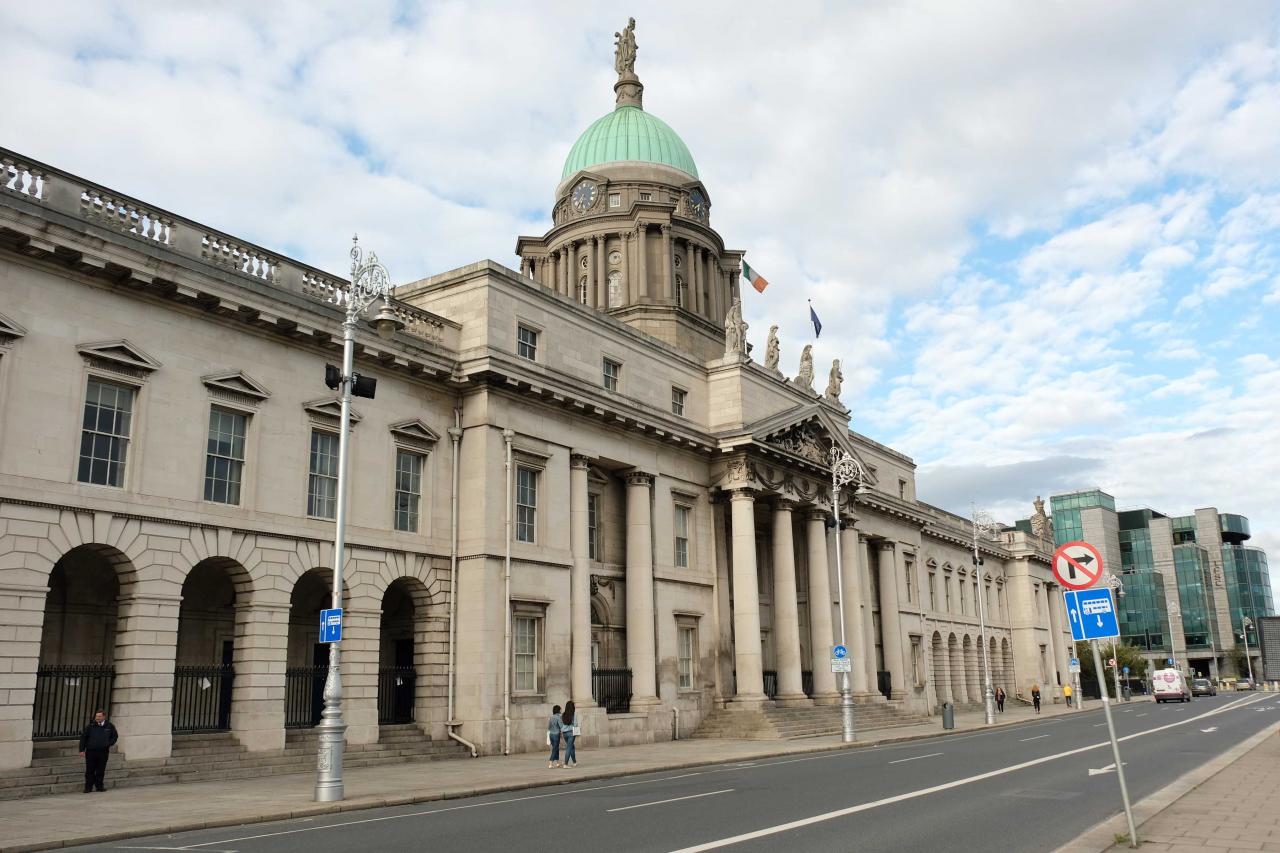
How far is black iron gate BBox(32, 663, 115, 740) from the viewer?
2191cm

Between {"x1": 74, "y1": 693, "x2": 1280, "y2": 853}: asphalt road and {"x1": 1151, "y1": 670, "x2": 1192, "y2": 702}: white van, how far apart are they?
2140 inches

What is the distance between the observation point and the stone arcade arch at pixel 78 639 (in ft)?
72.6

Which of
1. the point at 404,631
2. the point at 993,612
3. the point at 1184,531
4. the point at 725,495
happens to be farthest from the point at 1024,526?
the point at 404,631

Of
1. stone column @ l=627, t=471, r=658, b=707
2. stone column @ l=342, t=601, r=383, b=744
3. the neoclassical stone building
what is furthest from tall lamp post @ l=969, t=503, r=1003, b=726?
stone column @ l=342, t=601, r=383, b=744

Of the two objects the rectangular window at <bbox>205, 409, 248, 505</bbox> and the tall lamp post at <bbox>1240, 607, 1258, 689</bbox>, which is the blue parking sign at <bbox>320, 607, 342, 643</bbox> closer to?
the rectangular window at <bbox>205, 409, 248, 505</bbox>

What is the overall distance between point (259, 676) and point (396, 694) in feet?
19.1

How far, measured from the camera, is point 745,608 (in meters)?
39.8

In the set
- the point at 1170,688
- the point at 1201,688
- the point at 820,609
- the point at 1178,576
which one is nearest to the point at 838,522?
the point at 820,609

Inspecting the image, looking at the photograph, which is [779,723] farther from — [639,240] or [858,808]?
[639,240]

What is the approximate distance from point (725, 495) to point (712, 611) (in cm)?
456

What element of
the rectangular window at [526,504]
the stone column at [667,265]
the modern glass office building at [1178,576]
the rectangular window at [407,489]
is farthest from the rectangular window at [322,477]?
the modern glass office building at [1178,576]

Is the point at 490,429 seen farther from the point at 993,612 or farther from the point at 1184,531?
the point at 1184,531

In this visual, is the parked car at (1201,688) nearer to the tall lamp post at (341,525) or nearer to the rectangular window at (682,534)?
the rectangular window at (682,534)

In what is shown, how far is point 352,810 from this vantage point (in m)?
17.0
